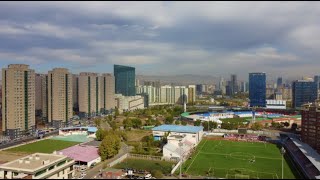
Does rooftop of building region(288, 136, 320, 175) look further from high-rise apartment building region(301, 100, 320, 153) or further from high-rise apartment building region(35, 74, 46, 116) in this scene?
high-rise apartment building region(35, 74, 46, 116)

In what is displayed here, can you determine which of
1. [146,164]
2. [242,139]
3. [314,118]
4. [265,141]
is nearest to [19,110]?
[146,164]

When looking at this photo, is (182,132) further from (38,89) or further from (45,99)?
(38,89)

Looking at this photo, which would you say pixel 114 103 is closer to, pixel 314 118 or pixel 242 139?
pixel 242 139

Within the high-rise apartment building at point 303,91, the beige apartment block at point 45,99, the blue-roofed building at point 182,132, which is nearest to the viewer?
the blue-roofed building at point 182,132

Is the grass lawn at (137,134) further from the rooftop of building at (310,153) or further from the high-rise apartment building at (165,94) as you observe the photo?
the high-rise apartment building at (165,94)

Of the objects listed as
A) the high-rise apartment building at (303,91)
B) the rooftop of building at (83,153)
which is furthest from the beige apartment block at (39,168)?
the high-rise apartment building at (303,91)

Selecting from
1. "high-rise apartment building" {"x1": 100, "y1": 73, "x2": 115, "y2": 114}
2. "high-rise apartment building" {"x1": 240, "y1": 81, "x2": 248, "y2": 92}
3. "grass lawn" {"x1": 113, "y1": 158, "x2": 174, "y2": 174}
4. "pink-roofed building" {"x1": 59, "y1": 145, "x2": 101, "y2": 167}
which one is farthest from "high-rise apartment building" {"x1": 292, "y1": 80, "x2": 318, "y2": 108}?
"high-rise apartment building" {"x1": 240, "y1": 81, "x2": 248, "y2": 92}

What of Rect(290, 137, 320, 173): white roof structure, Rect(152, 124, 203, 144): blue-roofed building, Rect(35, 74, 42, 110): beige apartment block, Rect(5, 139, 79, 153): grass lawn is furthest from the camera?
Rect(35, 74, 42, 110): beige apartment block
